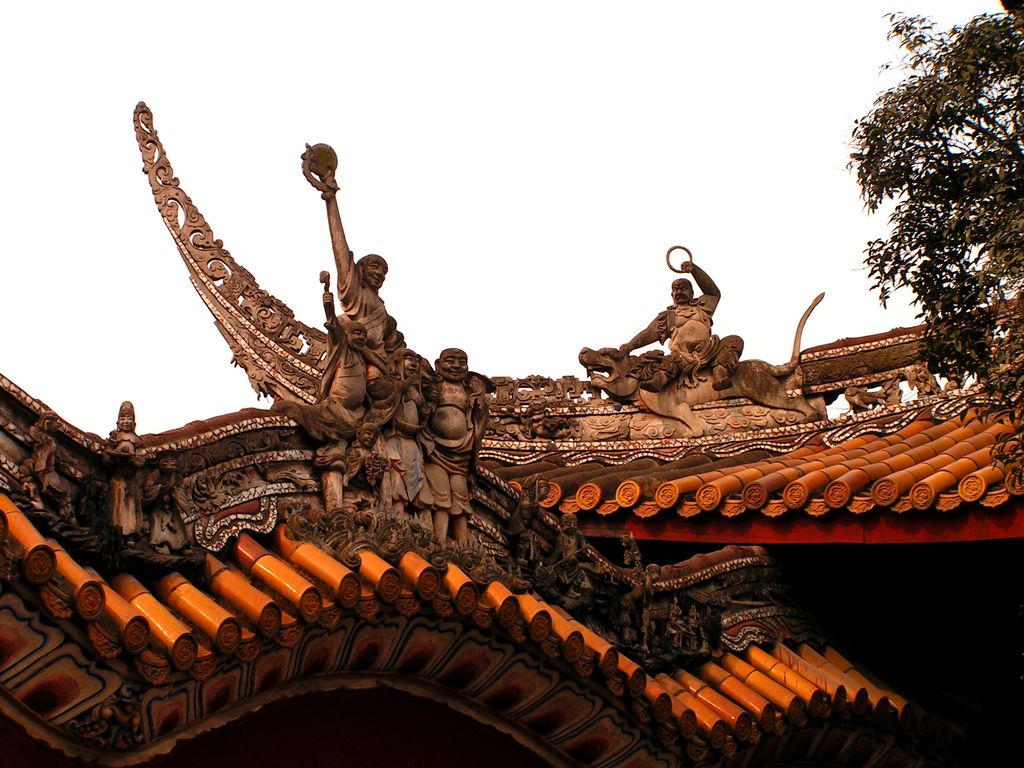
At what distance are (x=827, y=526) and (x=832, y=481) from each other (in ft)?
0.85

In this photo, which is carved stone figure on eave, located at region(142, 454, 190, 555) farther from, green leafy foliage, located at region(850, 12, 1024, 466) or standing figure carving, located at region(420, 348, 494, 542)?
green leafy foliage, located at region(850, 12, 1024, 466)

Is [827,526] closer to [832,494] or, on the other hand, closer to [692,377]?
[832,494]

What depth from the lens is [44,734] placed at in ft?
18.6

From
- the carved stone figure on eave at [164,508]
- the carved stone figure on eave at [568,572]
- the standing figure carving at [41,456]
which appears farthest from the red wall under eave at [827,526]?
the standing figure carving at [41,456]

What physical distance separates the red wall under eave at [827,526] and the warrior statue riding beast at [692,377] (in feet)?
7.02

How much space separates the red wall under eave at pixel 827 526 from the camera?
904 centimetres

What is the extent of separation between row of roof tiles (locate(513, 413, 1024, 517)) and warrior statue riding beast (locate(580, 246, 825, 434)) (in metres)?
1.03

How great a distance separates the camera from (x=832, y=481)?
31.5 ft

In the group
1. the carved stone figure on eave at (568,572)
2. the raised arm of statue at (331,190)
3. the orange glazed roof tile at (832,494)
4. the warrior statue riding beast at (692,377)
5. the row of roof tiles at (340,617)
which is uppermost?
the warrior statue riding beast at (692,377)

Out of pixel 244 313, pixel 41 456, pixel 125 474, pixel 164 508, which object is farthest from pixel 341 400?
pixel 244 313

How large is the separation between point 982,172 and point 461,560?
9.43 feet

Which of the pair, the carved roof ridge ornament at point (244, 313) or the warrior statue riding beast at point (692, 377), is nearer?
the carved roof ridge ornament at point (244, 313)

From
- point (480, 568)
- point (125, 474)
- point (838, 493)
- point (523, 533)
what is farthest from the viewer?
point (838, 493)

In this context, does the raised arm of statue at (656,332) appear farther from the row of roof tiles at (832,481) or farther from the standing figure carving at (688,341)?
the row of roof tiles at (832,481)
